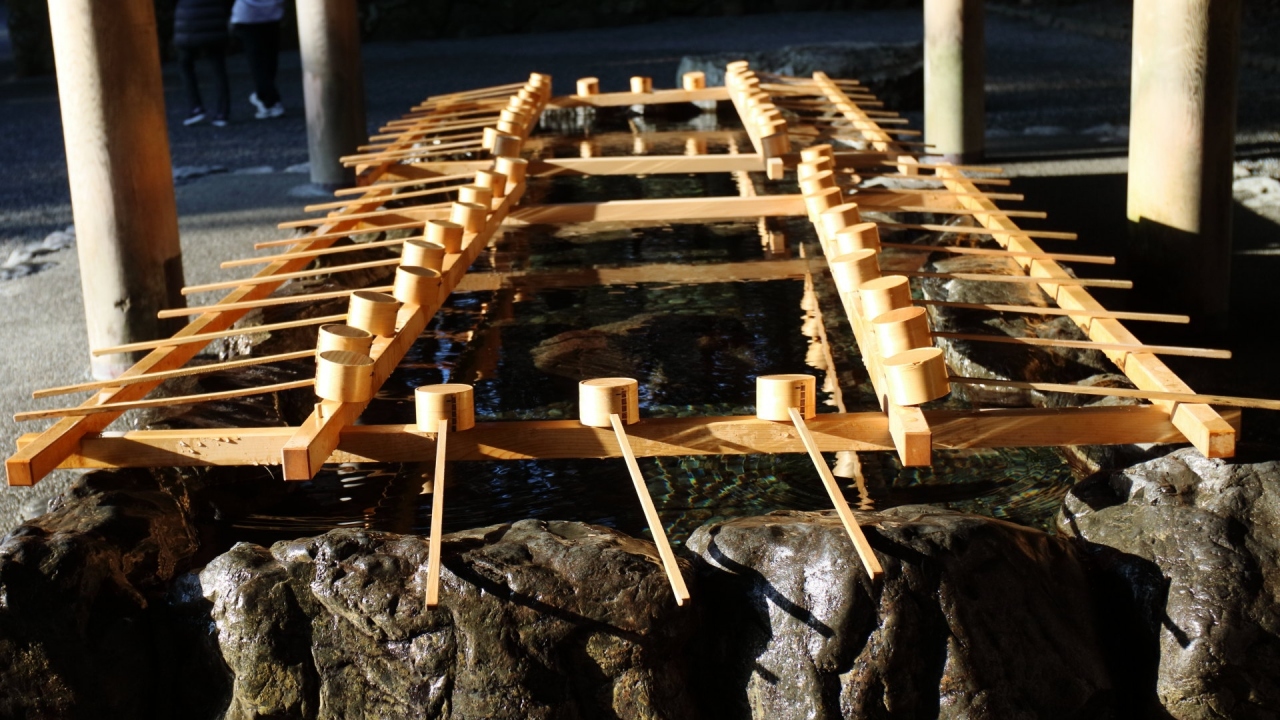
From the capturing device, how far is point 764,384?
8.37 feet

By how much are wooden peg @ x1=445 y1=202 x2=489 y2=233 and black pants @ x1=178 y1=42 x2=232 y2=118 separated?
22.5ft

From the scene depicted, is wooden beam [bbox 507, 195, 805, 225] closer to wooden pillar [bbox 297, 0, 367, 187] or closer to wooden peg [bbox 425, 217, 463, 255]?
wooden peg [bbox 425, 217, 463, 255]

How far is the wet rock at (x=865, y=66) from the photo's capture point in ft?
32.7

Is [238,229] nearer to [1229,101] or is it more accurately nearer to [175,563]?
[175,563]

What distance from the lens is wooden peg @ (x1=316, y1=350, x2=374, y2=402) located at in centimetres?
259

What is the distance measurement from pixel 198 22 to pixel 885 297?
8.63 metres

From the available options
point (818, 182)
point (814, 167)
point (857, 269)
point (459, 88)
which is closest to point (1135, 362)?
point (857, 269)

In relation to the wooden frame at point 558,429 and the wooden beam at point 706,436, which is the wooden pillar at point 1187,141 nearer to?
the wooden frame at point 558,429

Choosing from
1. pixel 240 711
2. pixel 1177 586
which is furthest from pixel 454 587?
pixel 1177 586

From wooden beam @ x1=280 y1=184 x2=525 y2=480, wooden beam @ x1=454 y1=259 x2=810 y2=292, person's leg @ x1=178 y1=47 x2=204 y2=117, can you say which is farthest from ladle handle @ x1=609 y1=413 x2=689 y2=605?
person's leg @ x1=178 y1=47 x2=204 y2=117

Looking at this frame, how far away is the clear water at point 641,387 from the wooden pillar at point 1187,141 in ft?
3.86

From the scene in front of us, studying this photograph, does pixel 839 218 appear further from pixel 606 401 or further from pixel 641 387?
pixel 606 401

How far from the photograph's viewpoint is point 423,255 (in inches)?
139

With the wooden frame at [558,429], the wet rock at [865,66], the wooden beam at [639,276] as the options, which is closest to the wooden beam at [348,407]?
the wooden frame at [558,429]
